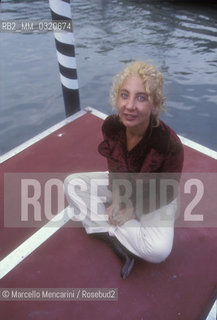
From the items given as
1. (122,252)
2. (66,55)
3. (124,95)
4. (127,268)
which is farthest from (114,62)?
(127,268)

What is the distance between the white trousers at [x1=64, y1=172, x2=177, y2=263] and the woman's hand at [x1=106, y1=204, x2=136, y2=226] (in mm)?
30

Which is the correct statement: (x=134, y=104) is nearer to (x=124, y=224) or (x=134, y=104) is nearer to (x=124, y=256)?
(x=124, y=224)

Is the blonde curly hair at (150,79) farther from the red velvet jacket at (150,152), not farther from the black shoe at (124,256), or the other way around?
the black shoe at (124,256)

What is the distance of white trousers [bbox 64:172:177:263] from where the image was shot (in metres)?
1.90

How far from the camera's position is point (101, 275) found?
→ 6.57 ft

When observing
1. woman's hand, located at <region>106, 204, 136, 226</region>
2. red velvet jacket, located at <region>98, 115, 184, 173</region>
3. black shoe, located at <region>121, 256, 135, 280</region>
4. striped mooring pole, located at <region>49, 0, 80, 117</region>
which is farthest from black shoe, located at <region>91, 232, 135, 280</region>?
striped mooring pole, located at <region>49, 0, 80, 117</region>

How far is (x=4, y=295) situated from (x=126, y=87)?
5.38 ft

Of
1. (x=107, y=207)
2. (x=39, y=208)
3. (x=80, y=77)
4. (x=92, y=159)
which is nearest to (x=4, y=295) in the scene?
(x=39, y=208)

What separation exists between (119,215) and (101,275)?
45 centimetres

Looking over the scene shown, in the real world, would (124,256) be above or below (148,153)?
below

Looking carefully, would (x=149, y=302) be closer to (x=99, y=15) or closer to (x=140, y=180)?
(x=140, y=180)

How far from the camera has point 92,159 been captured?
121 inches

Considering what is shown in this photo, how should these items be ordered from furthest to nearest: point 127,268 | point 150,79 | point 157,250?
point 127,268 → point 157,250 → point 150,79

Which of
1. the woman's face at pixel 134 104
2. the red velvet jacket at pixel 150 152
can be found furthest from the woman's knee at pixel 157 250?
the woman's face at pixel 134 104
